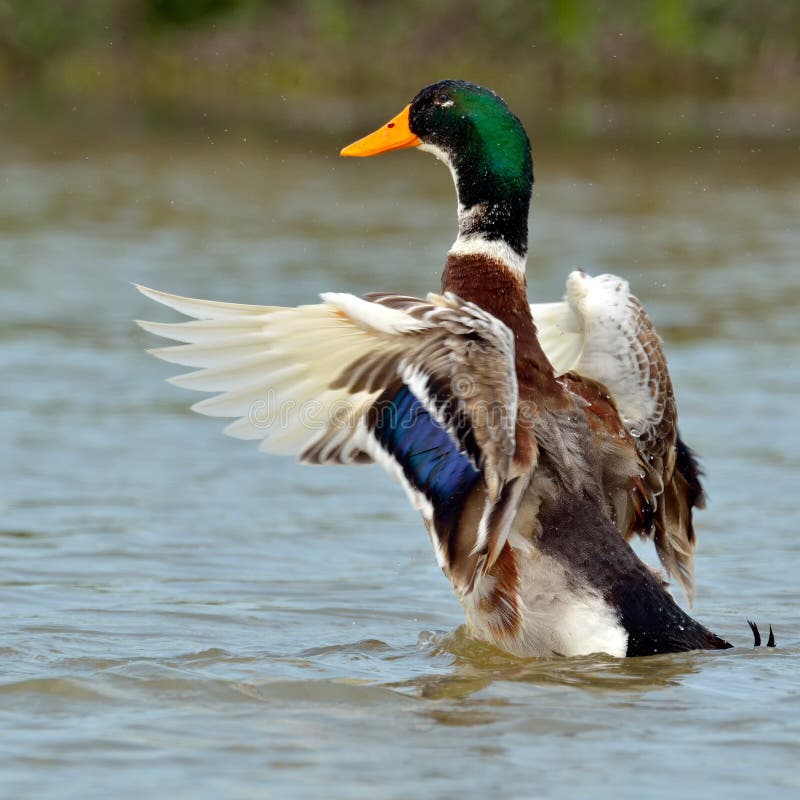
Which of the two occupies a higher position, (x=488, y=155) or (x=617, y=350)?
(x=488, y=155)

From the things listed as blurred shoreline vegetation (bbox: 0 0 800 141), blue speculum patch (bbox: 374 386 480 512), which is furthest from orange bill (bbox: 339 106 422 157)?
blurred shoreline vegetation (bbox: 0 0 800 141)

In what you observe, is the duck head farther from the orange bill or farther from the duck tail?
the duck tail

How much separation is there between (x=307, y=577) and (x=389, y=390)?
5.82ft

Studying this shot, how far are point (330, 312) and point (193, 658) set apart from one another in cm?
112

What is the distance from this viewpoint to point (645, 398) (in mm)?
5059

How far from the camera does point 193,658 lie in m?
4.87

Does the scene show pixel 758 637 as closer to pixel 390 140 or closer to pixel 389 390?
pixel 389 390

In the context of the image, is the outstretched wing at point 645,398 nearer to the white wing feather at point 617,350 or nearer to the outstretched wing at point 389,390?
the white wing feather at point 617,350

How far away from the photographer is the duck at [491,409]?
170 inches

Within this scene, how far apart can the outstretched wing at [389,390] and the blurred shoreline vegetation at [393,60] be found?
17054 millimetres

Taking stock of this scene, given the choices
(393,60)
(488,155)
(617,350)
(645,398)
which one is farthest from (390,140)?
(393,60)

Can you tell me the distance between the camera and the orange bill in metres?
5.28

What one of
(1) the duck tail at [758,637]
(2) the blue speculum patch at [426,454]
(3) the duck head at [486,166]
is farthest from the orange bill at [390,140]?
(1) the duck tail at [758,637]

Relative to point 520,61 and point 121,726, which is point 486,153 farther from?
point 520,61
